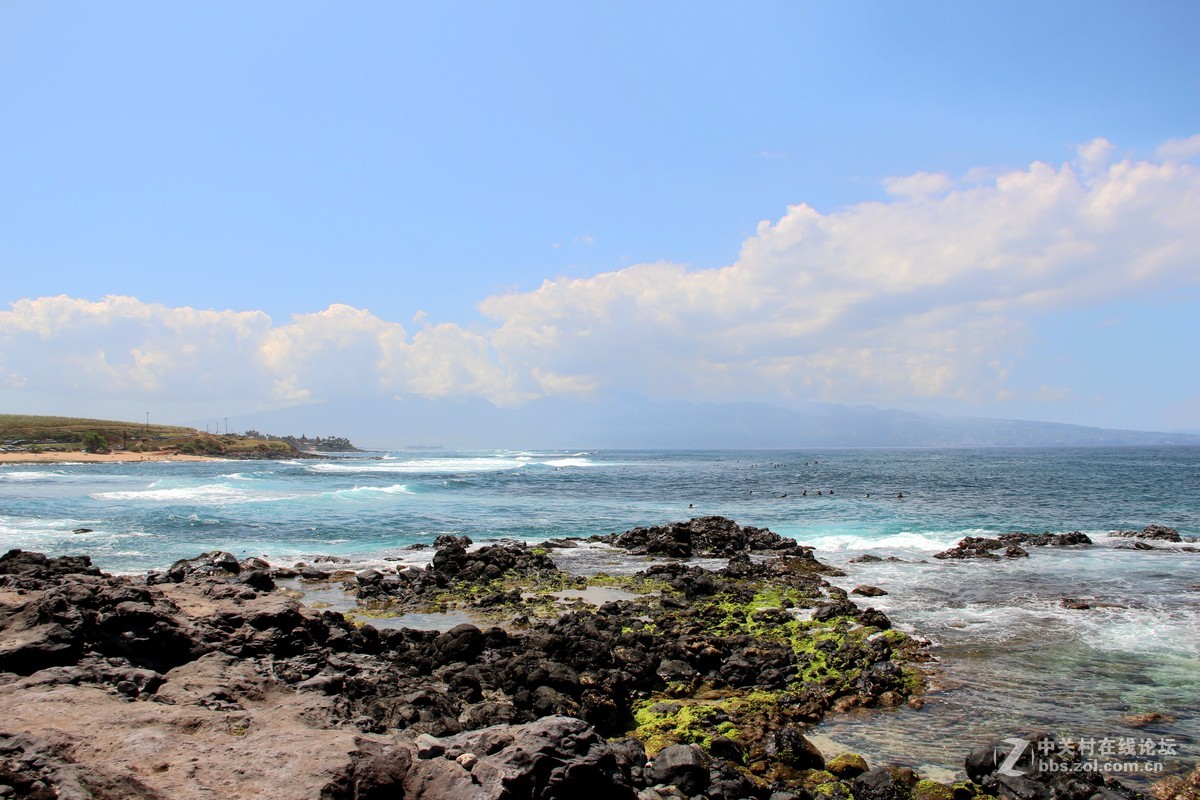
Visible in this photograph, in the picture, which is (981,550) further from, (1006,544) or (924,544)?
(924,544)

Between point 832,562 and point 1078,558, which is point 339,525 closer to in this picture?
point 832,562

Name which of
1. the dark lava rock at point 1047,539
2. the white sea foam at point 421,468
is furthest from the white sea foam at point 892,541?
the white sea foam at point 421,468

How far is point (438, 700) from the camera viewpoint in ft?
35.3

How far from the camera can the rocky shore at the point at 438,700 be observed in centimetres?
659

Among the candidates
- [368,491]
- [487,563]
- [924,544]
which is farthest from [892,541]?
[368,491]

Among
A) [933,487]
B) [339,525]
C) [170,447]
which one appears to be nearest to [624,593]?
[339,525]

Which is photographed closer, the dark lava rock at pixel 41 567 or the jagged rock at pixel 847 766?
the jagged rock at pixel 847 766

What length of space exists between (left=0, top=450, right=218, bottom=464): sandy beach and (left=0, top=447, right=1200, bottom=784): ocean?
162 feet

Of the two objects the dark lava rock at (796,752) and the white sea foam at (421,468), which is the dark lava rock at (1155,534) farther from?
the white sea foam at (421,468)

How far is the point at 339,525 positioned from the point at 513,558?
695 inches

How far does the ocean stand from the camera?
11578 millimetres

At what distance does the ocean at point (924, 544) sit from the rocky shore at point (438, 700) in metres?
1.21

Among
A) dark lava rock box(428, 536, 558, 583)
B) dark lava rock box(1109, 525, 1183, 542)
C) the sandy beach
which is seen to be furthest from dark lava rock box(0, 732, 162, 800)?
the sandy beach

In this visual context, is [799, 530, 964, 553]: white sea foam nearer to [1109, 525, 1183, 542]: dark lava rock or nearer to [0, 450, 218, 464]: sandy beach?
[1109, 525, 1183, 542]: dark lava rock
